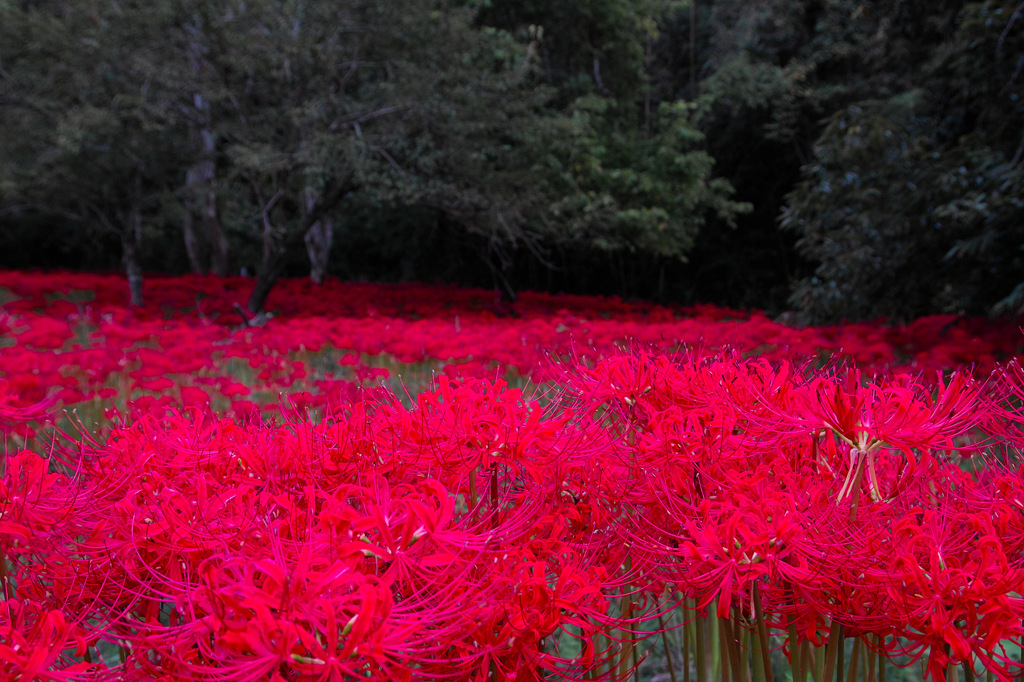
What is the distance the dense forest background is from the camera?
6.67 meters

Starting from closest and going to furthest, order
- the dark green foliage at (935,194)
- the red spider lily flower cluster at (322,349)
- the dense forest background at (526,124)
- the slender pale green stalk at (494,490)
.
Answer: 1. the slender pale green stalk at (494,490)
2. the red spider lily flower cluster at (322,349)
3. the dark green foliage at (935,194)
4. the dense forest background at (526,124)

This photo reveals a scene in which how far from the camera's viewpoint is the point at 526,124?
9.94 metres

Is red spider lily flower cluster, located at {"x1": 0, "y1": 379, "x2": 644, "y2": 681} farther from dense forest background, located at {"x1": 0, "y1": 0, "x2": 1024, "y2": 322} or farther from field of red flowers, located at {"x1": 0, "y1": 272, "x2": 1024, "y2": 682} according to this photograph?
dense forest background, located at {"x1": 0, "y1": 0, "x2": 1024, "y2": 322}

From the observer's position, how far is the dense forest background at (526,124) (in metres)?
6.67

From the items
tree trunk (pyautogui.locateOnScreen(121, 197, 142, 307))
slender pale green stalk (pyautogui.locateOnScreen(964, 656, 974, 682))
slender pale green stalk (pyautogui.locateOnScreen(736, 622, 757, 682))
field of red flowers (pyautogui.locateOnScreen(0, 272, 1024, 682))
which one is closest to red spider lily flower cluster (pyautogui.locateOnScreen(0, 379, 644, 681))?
field of red flowers (pyautogui.locateOnScreen(0, 272, 1024, 682))

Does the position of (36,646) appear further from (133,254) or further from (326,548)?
(133,254)

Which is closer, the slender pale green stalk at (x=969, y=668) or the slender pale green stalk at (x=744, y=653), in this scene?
the slender pale green stalk at (x=969, y=668)

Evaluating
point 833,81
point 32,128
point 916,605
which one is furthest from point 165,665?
point 833,81

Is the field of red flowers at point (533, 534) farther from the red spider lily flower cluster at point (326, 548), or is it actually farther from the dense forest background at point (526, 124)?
the dense forest background at point (526, 124)

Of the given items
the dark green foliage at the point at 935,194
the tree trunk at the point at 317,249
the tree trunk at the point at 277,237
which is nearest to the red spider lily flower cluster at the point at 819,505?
the dark green foliage at the point at 935,194

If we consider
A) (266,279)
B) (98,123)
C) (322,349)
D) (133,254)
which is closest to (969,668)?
(322,349)

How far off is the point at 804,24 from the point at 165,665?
1691 centimetres

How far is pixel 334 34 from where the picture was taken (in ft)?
28.4

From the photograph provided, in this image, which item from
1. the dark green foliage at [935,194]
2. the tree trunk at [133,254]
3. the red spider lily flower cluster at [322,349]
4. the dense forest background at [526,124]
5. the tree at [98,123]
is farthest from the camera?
the tree trunk at [133,254]
